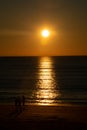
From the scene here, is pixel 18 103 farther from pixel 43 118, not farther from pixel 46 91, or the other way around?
pixel 46 91

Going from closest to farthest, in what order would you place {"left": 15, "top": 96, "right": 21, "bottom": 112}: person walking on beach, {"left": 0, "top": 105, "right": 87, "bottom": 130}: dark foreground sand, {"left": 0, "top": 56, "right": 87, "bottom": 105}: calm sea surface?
{"left": 0, "top": 105, "right": 87, "bottom": 130}: dark foreground sand < {"left": 15, "top": 96, "right": 21, "bottom": 112}: person walking on beach < {"left": 0, "top": 56, "right": 87, "bottom": 105}: calm sea surface

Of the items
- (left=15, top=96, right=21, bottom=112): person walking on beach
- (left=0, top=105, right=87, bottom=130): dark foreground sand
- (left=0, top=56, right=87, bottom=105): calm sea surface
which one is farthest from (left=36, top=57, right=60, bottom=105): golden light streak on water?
(left=0, top=105, right=87, bottom=130): dark foreground sand

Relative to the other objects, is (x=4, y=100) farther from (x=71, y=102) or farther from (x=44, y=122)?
(x=44, y=122)

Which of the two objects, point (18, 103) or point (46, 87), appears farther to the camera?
point (46, 87)

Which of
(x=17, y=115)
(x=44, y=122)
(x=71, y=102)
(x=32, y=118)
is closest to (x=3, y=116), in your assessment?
(x=17, y=115)

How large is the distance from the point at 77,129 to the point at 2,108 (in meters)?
8.90

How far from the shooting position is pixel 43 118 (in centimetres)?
1962

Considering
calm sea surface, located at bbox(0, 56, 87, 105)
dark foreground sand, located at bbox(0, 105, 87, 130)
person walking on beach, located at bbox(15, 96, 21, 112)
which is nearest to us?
dark foreground sand, located at bbox(0, 105, 87, 130)

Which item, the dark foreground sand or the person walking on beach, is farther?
the person walking on beach

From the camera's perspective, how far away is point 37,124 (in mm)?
17453

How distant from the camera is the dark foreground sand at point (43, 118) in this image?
17.0 m

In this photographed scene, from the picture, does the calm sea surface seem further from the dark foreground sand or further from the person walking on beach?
the dark foreground sand

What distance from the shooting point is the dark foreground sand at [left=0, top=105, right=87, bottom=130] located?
1697 cm

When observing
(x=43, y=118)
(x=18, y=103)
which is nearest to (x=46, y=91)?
(x=18, y=103)
